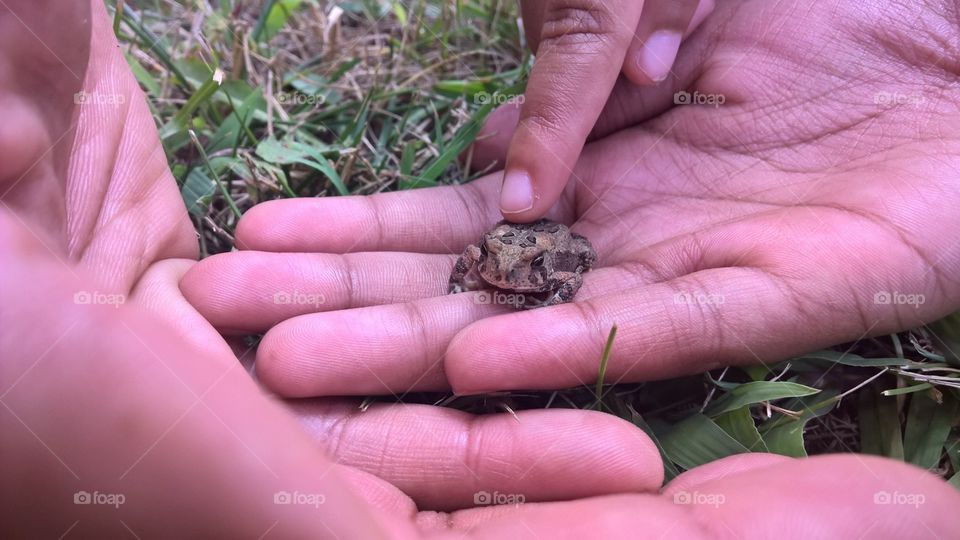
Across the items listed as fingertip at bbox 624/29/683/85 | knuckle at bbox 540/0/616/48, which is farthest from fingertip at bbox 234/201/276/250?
fingertip at bbox 624/29/683/85

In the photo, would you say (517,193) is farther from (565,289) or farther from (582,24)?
(582,24)

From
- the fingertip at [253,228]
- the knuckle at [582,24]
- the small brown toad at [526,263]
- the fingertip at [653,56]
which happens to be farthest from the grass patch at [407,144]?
the knuckle at [582,24]

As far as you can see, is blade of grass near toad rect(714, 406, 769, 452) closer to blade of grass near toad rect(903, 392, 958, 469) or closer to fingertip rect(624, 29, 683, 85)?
blade of grass near toad rect(903, 392, 958, 469)

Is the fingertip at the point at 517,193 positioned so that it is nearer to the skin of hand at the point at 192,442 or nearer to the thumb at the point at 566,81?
the thumb at the point at 566,81

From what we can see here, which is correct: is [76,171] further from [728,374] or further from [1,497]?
[728,374]

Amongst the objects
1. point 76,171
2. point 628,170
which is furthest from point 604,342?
point 76,171
